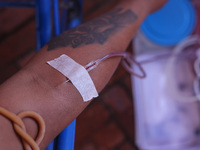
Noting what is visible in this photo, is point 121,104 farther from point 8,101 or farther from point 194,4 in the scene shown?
point 8,101

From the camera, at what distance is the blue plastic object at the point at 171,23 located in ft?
4.13

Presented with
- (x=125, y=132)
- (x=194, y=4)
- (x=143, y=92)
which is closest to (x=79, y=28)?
(x=143, y=92)

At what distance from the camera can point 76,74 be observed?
0.54 m

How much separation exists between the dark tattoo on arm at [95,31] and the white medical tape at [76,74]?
63mm

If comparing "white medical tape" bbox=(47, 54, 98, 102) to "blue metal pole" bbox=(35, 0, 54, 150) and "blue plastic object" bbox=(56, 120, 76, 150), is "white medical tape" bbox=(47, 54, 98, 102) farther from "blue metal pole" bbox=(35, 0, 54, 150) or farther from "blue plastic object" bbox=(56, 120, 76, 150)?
"blue metal pole" bbox=(35, 0, 54, 150)

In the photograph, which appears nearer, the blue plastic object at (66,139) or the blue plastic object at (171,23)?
the blue plastic object at (66,139)

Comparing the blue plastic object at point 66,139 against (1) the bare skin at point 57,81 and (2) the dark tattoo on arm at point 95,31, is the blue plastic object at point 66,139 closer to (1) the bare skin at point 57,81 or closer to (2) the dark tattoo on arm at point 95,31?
(1) the bare skin at point 57,81

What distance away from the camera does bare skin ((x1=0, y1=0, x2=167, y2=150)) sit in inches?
19.0

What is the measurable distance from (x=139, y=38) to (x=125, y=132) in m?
0.55

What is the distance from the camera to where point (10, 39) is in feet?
4.34

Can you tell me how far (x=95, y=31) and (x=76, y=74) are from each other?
0.19 meters

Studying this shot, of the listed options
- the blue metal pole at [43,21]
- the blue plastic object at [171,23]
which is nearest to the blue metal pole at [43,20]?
the blue metal pole at [43,21]

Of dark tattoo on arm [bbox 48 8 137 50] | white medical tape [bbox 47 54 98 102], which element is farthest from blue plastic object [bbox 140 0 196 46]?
white medical tape [bbox 47 54 98 102]

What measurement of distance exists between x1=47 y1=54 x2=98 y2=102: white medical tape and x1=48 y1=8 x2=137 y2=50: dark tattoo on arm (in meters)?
0.06
